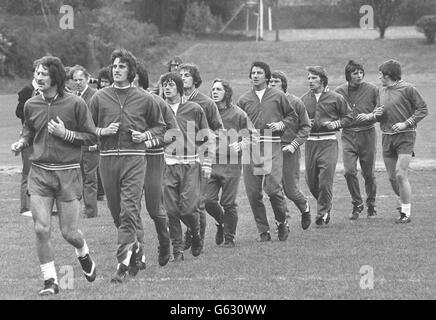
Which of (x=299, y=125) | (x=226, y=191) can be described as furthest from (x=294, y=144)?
(x=226, y=191)

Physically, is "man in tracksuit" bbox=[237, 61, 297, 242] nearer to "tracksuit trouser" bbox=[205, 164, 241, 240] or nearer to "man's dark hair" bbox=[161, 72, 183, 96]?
"tracksuit trouser" bbox=[205, 164, 241, 240]

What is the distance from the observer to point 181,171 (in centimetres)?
1052

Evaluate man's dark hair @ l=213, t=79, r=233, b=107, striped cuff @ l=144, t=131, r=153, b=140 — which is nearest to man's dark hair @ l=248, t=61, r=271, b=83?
man's dark hair @ l=213, t=79, r=233, b=107

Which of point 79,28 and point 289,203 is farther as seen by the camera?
point 79,28

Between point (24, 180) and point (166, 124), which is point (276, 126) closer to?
point (166, 124)

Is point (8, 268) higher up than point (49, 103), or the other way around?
point (49, 103)

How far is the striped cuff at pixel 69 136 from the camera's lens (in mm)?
8641

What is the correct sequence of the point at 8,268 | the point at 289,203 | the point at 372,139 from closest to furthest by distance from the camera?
1. the point at 8,268
2. the point at 372,139
3. the point at 289,203

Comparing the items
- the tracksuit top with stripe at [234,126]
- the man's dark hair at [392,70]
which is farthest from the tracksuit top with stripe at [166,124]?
the man's dark hair at [392,70]

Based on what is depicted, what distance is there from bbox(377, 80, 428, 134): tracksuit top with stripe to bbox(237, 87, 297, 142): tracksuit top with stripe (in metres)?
1.84

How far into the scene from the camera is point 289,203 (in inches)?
627

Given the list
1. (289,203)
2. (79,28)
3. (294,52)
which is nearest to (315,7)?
(294,52)
